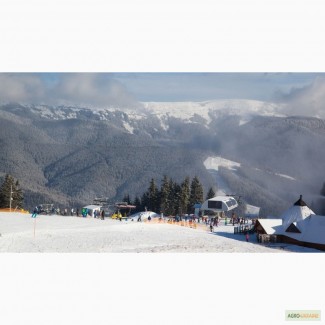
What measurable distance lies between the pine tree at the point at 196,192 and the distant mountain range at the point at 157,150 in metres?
0.13

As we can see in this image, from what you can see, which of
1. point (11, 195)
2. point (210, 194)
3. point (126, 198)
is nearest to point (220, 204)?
point (210, 194)

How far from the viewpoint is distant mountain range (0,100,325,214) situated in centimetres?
1332

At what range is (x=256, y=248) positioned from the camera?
40.6ft

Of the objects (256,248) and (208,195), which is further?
(208,195)

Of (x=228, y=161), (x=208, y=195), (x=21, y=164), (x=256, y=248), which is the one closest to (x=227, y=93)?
(x=228, y=161)

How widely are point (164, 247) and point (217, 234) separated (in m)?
1.70

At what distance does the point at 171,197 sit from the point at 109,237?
1.91 metres

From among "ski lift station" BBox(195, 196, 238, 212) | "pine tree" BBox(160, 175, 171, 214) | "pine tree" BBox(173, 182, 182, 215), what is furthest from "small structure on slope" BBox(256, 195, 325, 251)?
"pine tree" BBox(160, 175, 171, 214)

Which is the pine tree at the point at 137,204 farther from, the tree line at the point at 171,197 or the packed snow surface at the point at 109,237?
the packed snow surface at the point at 109,237

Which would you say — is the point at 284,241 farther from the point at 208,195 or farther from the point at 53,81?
the point at 53,81

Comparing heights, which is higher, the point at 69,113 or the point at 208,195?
the point at 69,113
